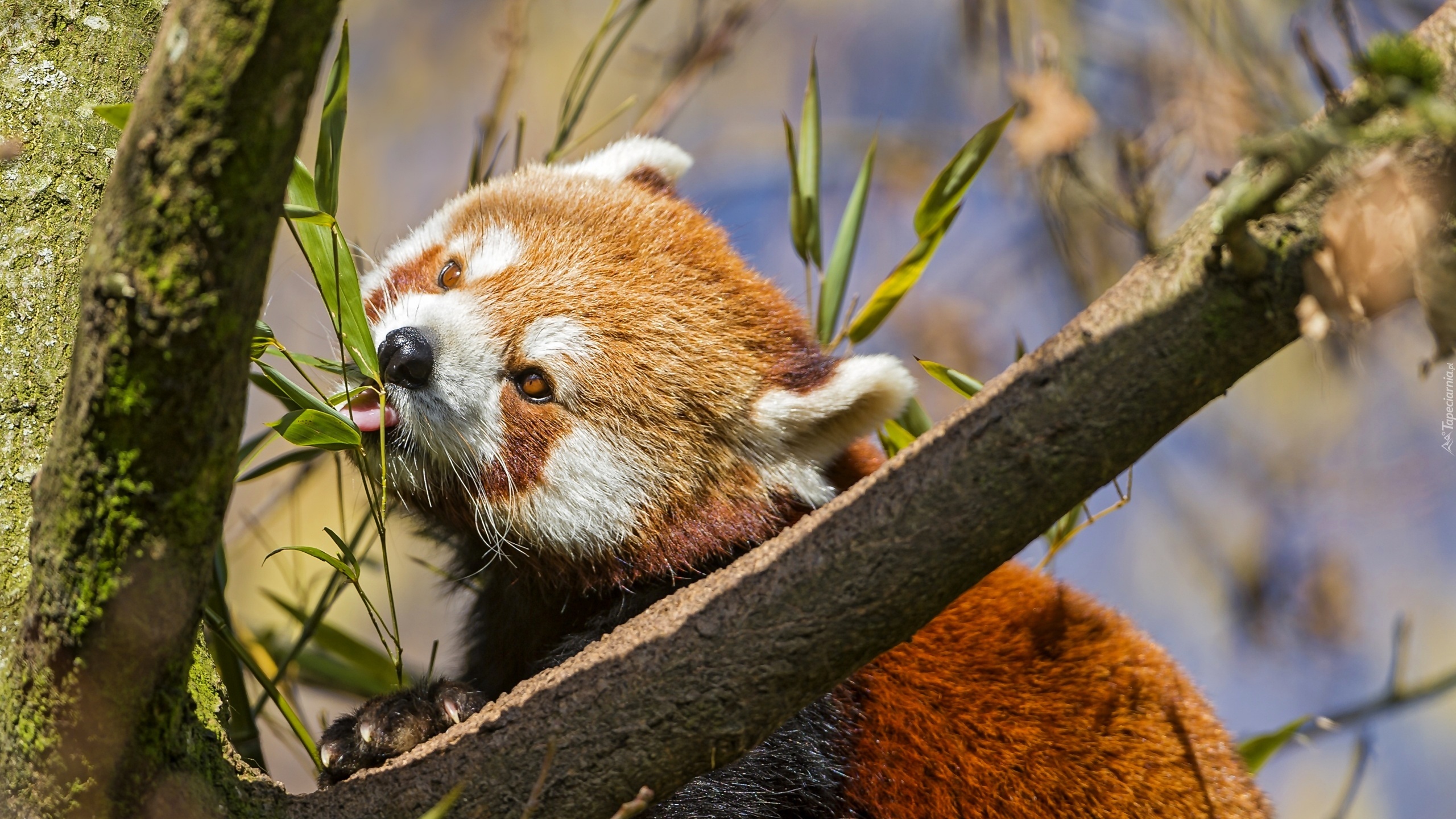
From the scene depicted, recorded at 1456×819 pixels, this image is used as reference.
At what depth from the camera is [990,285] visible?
567 centimetres

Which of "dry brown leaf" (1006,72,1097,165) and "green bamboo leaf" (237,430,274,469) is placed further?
"dry brown leaf" (1006,72,1097,165)

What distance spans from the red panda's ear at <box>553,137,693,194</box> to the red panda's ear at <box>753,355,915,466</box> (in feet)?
2.52

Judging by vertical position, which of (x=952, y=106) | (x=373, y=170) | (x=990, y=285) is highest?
(x=373, y=170)

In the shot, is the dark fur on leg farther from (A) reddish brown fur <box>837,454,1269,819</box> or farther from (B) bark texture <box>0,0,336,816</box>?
(B) bark texture <box>0,0,336,816</box>

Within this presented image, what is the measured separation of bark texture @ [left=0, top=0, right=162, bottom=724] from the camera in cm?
152

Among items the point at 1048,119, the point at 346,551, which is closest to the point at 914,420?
the point at 1048,119

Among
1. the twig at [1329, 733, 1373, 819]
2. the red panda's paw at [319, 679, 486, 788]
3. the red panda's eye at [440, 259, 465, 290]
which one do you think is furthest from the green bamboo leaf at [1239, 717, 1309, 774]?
the red panda's eye at [440, 259, 465, 290]

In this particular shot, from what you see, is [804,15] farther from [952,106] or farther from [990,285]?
[990,285]

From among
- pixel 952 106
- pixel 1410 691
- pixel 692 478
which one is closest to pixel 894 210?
pixel 952 106

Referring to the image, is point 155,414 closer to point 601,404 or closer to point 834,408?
point 601,404

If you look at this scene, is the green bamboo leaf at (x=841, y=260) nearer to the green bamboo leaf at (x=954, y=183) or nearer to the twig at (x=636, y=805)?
the green bamboo leaf at (x=954, y=183)

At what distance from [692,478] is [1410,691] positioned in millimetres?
2431

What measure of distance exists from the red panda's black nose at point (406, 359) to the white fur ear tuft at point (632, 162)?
2.59 feet

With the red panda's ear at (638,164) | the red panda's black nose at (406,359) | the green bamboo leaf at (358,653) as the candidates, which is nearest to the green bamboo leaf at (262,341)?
the red panda's black nose at (406,359)
